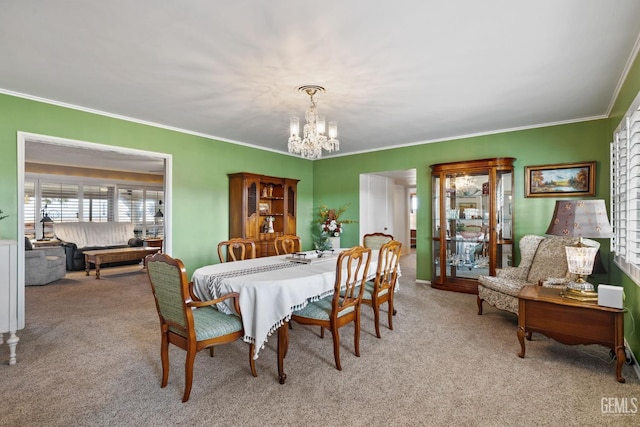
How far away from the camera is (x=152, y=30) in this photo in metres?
2.31

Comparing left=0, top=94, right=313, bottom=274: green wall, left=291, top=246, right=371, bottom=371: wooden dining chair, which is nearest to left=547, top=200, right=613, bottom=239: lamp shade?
left=291, top=246, right=371, bottom=371: wooden dining chair

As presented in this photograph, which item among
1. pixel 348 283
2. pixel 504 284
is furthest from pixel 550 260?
pixel 348 283

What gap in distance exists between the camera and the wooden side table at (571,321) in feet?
7.98

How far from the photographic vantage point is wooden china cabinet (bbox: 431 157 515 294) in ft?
16.1

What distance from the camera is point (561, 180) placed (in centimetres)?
461

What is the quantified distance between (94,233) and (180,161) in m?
4.67

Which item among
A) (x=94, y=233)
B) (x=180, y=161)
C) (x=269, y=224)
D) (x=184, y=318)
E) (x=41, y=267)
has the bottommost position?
(x=41, y=267)

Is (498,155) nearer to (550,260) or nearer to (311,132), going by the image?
(550,260)

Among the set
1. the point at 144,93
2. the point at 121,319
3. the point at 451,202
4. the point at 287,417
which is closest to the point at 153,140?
the point at 144,93

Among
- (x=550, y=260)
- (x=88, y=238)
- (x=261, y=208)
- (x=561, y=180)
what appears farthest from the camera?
(x=88, y=238)

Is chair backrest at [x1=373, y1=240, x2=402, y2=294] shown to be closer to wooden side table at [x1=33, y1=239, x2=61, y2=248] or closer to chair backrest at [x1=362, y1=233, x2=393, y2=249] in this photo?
chair backrest at [x1=362, y1=233, x2=393, y2=249]

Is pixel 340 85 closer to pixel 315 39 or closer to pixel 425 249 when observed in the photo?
pixel 315 39

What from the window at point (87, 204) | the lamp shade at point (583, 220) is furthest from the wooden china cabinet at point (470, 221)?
the window at point (87, 204)

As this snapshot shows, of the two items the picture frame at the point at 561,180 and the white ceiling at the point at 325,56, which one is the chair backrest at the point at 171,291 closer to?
the white ceiling at the point at 325,56
